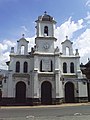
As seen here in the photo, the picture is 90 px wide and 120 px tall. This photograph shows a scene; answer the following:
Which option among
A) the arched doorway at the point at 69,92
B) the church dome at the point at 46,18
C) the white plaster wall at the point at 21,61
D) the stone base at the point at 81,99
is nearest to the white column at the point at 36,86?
the white plaster wall at the point at 21,61

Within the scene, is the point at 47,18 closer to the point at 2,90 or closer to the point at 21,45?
the point at 21,45

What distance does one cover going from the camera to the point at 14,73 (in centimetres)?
4119

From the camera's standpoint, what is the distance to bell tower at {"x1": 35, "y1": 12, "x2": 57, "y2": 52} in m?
42.9

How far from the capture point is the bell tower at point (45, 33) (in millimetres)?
42875

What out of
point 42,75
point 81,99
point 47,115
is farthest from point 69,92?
point 47,115

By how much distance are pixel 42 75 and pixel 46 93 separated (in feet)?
11.7

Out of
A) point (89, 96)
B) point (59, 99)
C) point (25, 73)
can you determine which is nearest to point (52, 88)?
point (59, 99)

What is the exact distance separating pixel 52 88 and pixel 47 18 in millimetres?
14652

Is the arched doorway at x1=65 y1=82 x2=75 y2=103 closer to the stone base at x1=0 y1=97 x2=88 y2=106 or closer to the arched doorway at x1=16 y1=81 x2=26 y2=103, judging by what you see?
the stone base at x1=0 y1=97 x2=88 y2=106

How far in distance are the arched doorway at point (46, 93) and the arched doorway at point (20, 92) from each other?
3493 millimetres

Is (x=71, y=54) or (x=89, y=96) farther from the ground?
(x=71, y=54)

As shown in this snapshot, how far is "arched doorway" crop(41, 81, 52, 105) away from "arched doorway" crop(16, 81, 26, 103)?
3.49 m

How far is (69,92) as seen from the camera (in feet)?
140

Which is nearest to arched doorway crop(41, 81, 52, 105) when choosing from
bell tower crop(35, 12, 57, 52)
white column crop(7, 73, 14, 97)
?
white column crop(7, 73, 14, 97)
